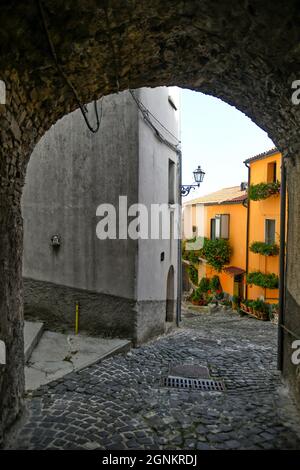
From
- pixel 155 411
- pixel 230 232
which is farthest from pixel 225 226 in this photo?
pixel 155 411

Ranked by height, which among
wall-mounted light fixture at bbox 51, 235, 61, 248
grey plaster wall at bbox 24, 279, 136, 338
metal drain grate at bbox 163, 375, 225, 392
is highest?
wall-mounted light fixture at bbox 51, 235, 61, 248

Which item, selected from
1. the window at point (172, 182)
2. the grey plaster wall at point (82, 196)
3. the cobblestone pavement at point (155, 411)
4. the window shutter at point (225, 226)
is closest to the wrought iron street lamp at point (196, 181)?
the window at point (172, 182)

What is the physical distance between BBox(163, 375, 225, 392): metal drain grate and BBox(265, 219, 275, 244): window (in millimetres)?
10187

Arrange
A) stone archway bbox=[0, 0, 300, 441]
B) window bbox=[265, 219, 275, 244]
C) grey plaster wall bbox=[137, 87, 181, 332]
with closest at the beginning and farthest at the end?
stone archway bbox=[0, 0, 300, 441], grey plaster wall bbox=[137, 87, 181, 332], window bbox=[265, 219, 275, 244]

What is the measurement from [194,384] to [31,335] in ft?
10.3

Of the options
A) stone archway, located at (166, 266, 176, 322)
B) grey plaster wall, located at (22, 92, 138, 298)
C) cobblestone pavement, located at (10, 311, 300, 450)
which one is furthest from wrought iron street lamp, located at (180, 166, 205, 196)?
cobblestone pavement, located at (10, 311, 300, 450)

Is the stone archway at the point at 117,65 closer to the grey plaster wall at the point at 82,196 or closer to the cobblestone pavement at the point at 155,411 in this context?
the cobblestone pavement at the point at 155,411

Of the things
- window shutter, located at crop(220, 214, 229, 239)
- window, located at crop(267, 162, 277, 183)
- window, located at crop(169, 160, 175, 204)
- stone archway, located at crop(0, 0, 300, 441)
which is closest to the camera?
stone archway, located at crop(0, 0, 300, 441)

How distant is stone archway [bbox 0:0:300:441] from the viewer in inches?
109

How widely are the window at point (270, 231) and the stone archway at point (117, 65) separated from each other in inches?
408

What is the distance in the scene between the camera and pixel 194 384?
494 cm

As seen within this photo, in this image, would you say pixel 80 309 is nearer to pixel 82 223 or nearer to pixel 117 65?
pixel 82 223

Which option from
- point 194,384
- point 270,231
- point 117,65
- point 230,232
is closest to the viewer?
point 117,65

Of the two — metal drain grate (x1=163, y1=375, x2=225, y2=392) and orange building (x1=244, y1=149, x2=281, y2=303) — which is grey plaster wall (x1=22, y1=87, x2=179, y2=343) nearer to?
metal drain grate (x1=163, y1=375, x2=225, y2=392)
